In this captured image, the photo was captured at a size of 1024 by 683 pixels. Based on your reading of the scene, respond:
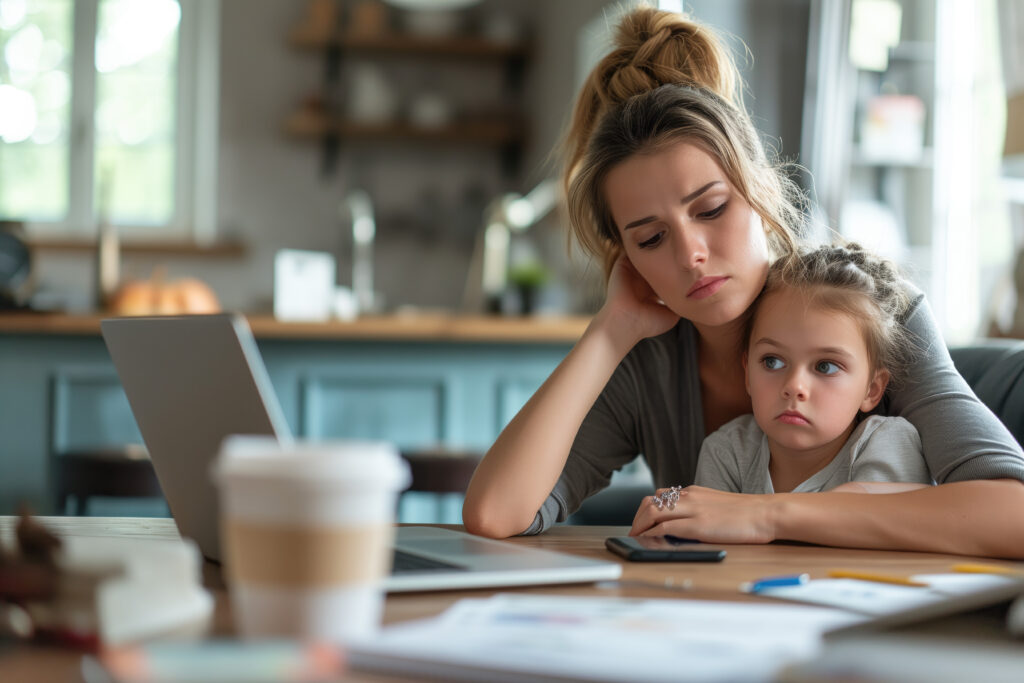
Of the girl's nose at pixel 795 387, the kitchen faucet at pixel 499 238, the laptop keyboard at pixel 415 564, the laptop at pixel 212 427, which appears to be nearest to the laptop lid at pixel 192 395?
the laptop at pixel 212 427

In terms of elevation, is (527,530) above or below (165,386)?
below

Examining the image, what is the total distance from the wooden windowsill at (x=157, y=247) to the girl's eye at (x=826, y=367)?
4288 millimetres

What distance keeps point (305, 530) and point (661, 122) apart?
913 mm

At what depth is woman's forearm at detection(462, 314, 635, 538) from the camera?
3.61 feet

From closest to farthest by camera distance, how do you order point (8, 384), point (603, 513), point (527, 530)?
point (527, 530) → point (603, 513) → point (8, 384)

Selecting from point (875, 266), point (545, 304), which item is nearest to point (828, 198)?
point (545, 304)

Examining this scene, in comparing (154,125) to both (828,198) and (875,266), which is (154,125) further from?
(875,266)

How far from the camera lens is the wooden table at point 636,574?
0.55 metres

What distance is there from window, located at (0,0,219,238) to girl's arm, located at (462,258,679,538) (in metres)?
4.22

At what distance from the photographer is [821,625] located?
582mm

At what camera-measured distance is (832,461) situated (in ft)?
4.02

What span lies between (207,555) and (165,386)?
0.17 meters

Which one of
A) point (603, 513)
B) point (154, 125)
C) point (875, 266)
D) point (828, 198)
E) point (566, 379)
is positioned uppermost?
point (154, 125)

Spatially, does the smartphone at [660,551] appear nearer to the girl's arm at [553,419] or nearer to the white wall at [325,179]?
the girl's arm at [553,419]
